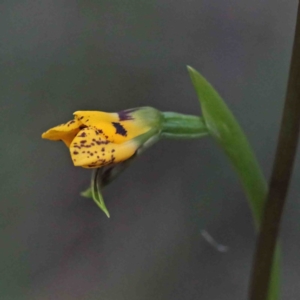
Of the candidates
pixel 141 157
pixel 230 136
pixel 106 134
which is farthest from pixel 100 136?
pixel 141 157

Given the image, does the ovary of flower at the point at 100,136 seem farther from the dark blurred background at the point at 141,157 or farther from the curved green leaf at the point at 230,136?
the dark blurred background at the point at 141,157

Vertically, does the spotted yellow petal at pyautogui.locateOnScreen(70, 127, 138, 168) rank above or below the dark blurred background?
above

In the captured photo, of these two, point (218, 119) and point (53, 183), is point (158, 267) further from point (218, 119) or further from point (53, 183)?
point (218, 119)

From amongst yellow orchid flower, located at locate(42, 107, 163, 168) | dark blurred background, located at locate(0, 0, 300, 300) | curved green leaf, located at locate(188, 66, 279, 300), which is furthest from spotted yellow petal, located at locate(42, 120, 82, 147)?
dark blurred background, located at locate(0, 0, 300, 300)

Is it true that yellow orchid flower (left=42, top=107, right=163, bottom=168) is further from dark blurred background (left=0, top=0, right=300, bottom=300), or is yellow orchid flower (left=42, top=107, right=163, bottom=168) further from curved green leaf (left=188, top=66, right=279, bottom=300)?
dark blurred background (left=0, top=0, right=300, bottom=300)

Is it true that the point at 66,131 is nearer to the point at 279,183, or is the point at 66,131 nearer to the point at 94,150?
the point at 94,150

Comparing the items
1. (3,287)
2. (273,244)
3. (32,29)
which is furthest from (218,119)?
(3,287)

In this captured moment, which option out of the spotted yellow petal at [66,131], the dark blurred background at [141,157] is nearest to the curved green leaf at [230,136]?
the spotted yellow petal at [66,131]
